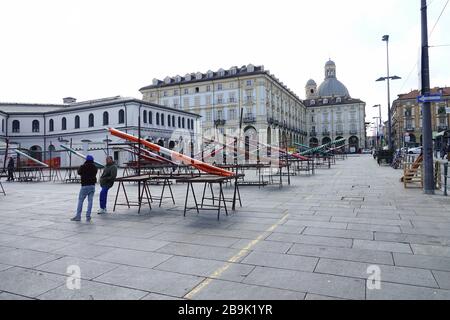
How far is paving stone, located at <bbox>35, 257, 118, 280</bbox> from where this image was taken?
14.2 feet

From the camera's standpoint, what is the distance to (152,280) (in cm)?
404

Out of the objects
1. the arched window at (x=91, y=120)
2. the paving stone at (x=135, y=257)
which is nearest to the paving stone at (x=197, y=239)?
the paving stone at (x=135, y=257)

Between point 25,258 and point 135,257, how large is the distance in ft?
5.38

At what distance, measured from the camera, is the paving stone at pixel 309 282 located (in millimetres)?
3640

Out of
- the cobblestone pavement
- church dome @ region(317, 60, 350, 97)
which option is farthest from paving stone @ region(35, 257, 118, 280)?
church dome @ region(317, 60, 350, 97)

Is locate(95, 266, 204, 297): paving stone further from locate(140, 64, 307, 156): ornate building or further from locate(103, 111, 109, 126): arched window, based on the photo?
locate(140, 64, 307, 156): ornate building

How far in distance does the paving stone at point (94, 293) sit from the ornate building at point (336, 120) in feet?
340

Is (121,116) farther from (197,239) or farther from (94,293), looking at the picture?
(94,293)

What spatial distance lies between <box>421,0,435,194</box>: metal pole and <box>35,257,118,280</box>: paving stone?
35.5ft
